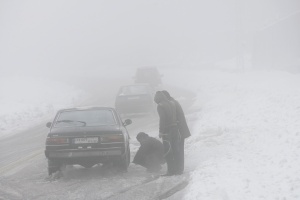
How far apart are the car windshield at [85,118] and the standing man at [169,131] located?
1.29 metres

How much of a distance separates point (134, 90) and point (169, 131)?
12.9 m

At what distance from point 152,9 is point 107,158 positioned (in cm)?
12237

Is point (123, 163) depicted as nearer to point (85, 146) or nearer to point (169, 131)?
point (85, 146)

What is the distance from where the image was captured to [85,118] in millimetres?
9750

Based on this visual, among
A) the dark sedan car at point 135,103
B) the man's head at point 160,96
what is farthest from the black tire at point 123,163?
the dark sedan car at point 135,103

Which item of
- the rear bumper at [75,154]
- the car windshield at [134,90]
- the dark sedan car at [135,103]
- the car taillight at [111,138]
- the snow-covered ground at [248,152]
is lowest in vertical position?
the dark sedan car at [135,103]

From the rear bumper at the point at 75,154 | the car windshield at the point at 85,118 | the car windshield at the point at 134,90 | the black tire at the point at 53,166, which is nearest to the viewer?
the rear bumper at the point at 75,154

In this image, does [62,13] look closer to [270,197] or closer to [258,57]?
[258,57]

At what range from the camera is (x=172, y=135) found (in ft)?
29.3

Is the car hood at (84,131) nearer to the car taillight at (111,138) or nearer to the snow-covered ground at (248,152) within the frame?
the car taillight at (111,138)

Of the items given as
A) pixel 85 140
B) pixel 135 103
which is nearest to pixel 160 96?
pixel 85 140

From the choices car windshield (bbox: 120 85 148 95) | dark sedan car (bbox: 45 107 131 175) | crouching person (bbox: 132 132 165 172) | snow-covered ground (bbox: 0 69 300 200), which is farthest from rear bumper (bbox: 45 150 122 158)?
car windshield (bbox: 120 85 148 95)

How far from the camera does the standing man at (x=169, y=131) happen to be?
351 inches

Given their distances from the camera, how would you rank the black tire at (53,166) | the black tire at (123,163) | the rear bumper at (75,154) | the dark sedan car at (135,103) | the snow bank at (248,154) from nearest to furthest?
the snow bank at (248,154) → the rear bumper at (75,154) → the black tire at (53,166) → the black tire at (123,163) → the dark sedan car at (135,103)
